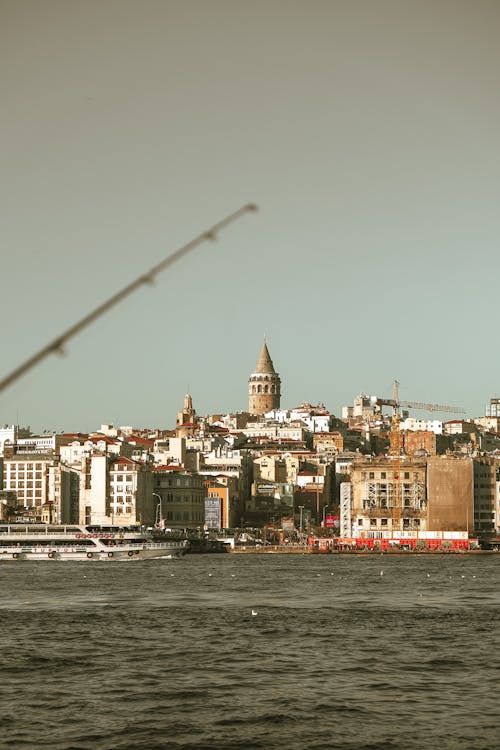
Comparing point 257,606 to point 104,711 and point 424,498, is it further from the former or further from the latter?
point 424,498

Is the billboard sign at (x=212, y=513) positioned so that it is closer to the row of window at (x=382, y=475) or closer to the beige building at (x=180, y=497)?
the beige building at (x=180, y=497)

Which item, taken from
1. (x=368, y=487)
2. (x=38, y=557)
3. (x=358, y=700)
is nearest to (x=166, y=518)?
(x=368, y=487)

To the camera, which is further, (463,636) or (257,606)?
(257,606)

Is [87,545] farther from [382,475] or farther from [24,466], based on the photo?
[24,466]

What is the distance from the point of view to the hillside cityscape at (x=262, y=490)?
12494 centimetres

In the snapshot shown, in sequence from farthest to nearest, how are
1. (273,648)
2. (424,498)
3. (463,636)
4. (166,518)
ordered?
(166,518)
(424,498)
(463,636)
(273,648)

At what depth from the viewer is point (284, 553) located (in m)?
114

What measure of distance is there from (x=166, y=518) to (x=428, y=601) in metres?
82.6

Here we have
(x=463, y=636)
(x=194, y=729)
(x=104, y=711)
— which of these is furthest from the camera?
(x=463, y=636)

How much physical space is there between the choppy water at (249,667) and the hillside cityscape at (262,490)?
6129 cm

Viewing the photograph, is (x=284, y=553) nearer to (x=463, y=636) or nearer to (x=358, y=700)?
(x=463, y=636)

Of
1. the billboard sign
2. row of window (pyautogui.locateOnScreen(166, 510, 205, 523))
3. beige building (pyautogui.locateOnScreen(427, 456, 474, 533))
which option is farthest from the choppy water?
row of window (pyautogui.locateOnScreen(166, 510, 205, 523))

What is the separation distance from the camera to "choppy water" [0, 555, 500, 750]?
87.8 feet

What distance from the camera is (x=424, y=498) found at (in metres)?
126
